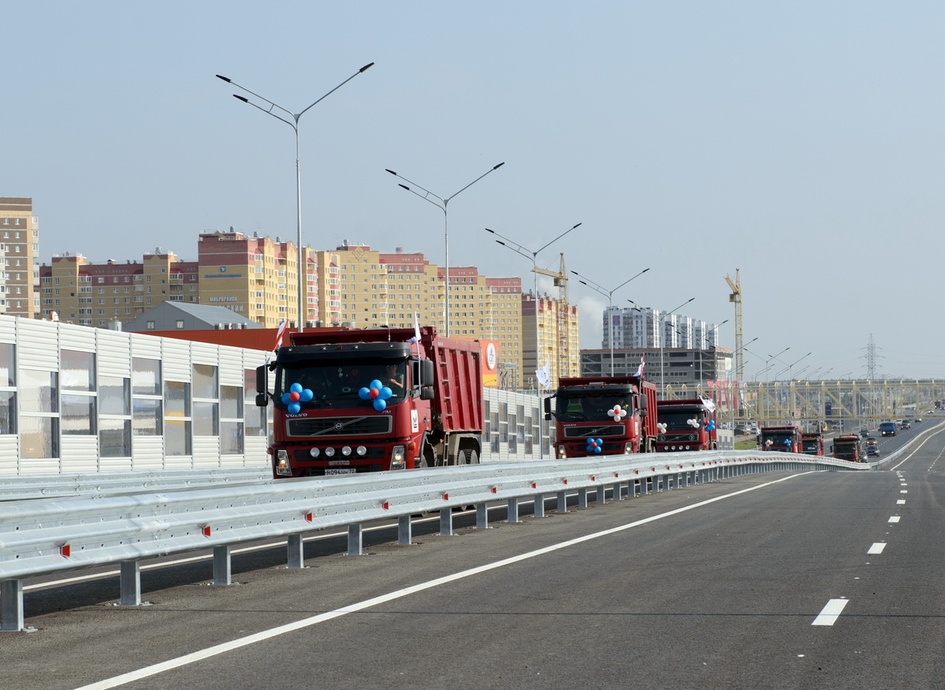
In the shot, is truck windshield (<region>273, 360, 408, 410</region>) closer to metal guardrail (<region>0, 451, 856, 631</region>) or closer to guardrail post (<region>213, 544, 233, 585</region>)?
metal guardrail (<region>0, 451, 856, 631</region>)

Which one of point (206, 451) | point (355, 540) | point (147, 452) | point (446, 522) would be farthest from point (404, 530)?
point (206, 451)

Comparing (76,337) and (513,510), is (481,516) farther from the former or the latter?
(76,337)

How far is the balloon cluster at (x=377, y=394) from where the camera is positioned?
22922 mm

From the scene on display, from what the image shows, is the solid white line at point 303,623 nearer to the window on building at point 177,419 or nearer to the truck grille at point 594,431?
the window on building at point 177,419

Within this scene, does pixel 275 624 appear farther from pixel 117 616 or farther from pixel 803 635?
pixel 803 635

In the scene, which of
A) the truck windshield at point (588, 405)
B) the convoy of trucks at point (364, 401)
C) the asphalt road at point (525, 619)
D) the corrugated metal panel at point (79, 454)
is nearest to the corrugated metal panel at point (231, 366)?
the corrugated metal panel at point (79, 454)

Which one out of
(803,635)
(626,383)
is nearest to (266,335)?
(626,383)

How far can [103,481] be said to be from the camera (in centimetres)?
2561

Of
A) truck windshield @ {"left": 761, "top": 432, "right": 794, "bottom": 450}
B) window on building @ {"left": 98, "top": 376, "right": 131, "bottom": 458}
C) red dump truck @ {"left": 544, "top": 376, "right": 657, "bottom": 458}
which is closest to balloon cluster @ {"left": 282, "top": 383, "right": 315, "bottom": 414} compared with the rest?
window on building @ {"left": 98, "top": 376, "right": 131, "bottom": 458}

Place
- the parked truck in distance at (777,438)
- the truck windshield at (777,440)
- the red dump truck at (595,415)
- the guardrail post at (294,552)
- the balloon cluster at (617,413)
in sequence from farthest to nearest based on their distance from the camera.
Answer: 1. the truck windshield at (777,440)
2. the parked truck in distance at (777,438)
3. the balloon cluster at (617,413)
4. the red dump truck at (595,415)
5. the guardrail post at (294,552)

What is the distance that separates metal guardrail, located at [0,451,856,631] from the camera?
32.7 ft

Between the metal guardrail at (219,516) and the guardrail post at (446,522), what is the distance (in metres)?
0.02

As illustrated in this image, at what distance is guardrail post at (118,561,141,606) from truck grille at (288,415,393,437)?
11445 millimetres

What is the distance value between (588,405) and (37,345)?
16880 millimetres
